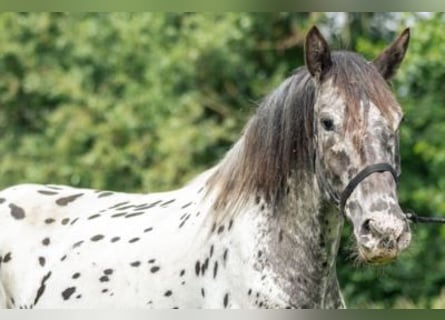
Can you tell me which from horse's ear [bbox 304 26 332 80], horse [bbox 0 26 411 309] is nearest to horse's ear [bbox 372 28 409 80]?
horse [bbox 0 26 411 309]

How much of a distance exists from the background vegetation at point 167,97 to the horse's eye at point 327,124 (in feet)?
19.4

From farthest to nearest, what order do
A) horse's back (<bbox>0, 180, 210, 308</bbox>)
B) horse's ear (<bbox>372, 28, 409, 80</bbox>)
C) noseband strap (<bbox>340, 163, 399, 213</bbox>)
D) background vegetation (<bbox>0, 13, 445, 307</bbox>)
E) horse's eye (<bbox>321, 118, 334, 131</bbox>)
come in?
background vegetation (<bbox>0, 13, 445, 307</bbox>), horse's back (<bbox>0, 180, 210, 308</bbox>), horse's ear (<bbox>372, 28, 409, 80</bbox>), horse's eye (<bbox>321, 118, 334, 131</bbox>), noseband strap (<bbox>340, 163, 399, 213</bbox>)

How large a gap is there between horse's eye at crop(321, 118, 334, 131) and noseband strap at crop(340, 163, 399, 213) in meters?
0.17

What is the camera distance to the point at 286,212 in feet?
9.68

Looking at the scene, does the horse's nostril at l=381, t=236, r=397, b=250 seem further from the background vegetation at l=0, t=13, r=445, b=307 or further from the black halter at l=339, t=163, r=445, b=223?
the background vegetation at l=0, t=13, r=445, b=307

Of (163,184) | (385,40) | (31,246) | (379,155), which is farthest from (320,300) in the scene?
(385,40)

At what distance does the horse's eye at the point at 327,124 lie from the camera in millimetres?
2820

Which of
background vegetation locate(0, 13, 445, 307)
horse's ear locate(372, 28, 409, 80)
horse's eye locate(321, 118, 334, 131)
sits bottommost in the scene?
background vegetation locate(0, 13, 445, 307)

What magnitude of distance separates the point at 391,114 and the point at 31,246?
1535 millimetres

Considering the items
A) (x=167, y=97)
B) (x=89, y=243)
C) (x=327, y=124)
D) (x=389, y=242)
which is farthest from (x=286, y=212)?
(x=167, y=97)

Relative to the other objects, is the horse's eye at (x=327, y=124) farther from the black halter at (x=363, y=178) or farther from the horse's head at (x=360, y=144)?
the black halter at (x=363, y=178)

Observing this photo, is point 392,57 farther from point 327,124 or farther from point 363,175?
point 363,175

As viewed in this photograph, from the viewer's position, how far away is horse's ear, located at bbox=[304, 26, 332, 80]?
115 inches

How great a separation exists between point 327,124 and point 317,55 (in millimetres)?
226
